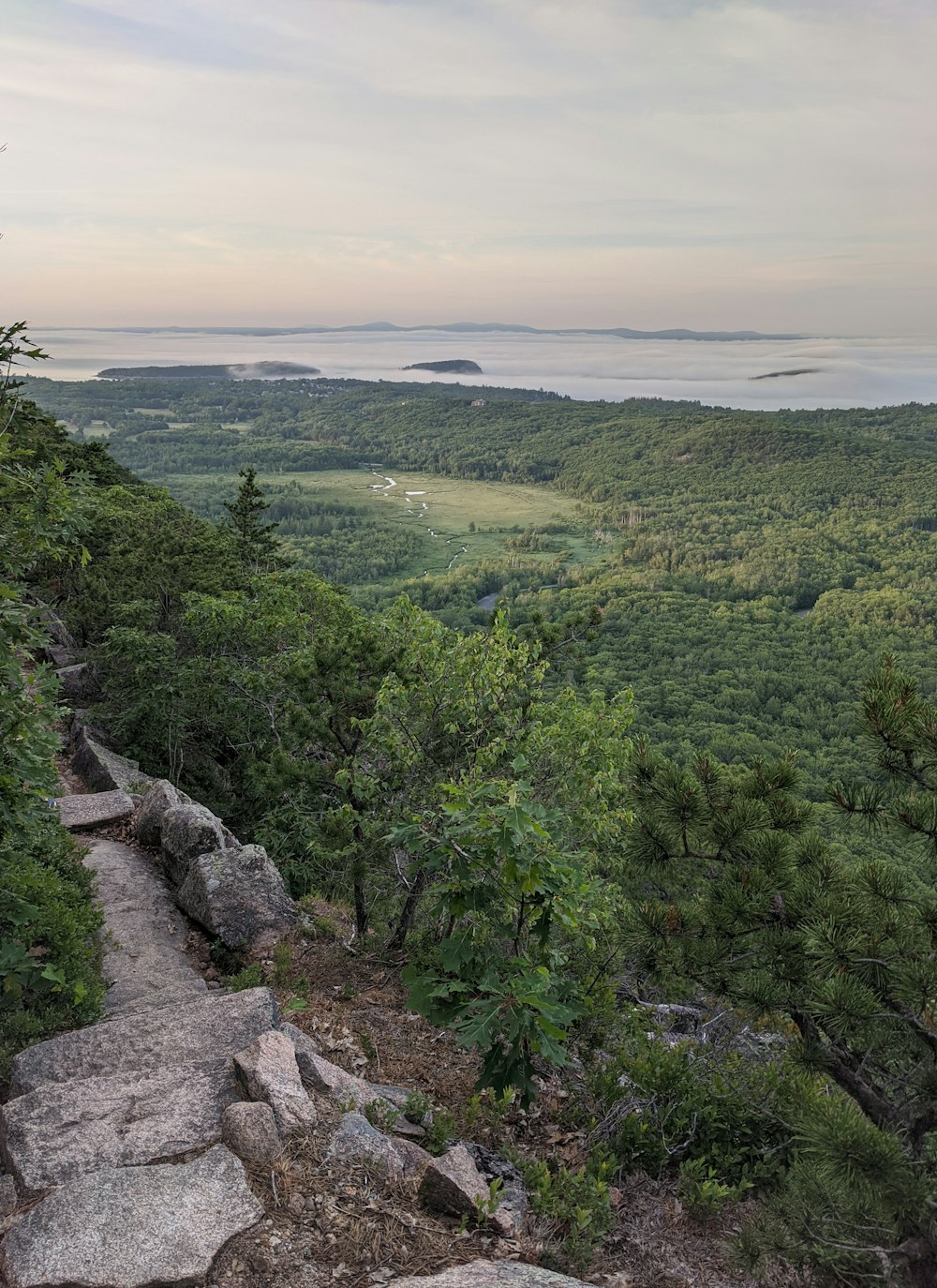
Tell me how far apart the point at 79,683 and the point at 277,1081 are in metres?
16.0

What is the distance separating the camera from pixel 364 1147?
498cm

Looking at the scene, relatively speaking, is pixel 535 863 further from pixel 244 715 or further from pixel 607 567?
pixel 607 567

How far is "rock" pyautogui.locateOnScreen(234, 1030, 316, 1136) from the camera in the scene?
199 inches

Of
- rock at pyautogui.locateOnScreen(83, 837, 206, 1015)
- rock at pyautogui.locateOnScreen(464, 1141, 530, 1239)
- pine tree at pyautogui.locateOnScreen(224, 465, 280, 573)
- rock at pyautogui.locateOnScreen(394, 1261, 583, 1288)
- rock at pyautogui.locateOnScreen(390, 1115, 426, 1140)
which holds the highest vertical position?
pine tree at pyautogui.locateOnScreen(224, 465, 280, 573)

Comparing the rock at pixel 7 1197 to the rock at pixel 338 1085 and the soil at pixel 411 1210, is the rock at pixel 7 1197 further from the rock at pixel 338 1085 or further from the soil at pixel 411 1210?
the rock at pixel 338 1085

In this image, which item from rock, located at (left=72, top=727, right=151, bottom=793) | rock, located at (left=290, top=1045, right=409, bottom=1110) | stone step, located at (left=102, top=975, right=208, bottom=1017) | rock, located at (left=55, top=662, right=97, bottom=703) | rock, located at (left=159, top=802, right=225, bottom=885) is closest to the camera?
rock, located at (left=290, top=1045, right=409, bottom=1110)

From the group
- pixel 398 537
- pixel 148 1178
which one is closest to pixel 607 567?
pixel 398 537

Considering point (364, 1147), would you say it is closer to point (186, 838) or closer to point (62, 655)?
point (186, 838)

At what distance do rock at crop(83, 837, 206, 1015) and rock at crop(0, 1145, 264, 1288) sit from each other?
9.20 ft

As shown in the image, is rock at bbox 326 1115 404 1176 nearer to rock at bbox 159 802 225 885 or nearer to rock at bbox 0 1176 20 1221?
rock at bbox 0 1176 20 1221

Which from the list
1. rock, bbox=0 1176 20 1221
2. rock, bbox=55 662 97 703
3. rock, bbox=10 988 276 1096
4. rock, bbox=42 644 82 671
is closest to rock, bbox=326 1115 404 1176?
rock, bbox=10 988 276 1096

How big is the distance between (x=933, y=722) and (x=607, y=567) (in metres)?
161

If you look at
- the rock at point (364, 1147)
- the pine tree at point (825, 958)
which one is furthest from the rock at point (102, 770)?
the pine tree at point (825, 958)

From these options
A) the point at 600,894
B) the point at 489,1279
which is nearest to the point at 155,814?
the point at 600,894
